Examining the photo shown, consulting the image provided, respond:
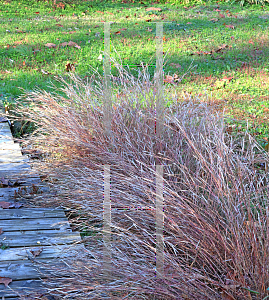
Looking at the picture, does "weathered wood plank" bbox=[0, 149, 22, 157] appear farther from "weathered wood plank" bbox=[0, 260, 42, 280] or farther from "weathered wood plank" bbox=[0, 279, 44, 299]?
"weathered wood plank" bbox=[0, 279, 44, 299]

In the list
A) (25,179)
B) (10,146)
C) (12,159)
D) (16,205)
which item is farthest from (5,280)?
(10,146)

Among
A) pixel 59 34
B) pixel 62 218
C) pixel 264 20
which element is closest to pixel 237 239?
pixel 62 218

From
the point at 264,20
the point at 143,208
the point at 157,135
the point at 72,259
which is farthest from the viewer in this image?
the point at 264,20

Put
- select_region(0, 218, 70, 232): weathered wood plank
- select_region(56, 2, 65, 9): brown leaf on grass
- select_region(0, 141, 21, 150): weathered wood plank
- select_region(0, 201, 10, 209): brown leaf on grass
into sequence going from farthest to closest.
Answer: select_region(56, 2, 65, 9): brown leaf on grass < select_region(0, 141, 21, 150): weathered wood plank < select_region(0, 201, 10, 209): brown leaf on grass < select_region(0, 218, 70, 232): weathered wood plank

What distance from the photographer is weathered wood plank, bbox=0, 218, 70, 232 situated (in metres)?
3.13

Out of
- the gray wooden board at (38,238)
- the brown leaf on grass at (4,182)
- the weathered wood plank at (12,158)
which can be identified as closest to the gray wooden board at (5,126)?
the weathered wood plank at (12,158)

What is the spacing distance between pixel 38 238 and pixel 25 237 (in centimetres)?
10

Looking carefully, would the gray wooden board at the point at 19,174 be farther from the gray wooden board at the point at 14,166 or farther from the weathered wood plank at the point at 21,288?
the weathered wood plank at the point at 21,288

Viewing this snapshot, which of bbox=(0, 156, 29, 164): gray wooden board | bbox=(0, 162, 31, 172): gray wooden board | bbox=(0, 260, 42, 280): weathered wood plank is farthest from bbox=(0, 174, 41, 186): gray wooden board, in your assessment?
bbox=(0, 260, 42, 280): weathered wood plank

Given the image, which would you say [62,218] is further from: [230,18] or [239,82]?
[230,18]

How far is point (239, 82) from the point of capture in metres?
7.29

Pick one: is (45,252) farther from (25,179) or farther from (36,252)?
(25,179)

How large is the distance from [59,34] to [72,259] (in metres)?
8.71

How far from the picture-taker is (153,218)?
107 inches
